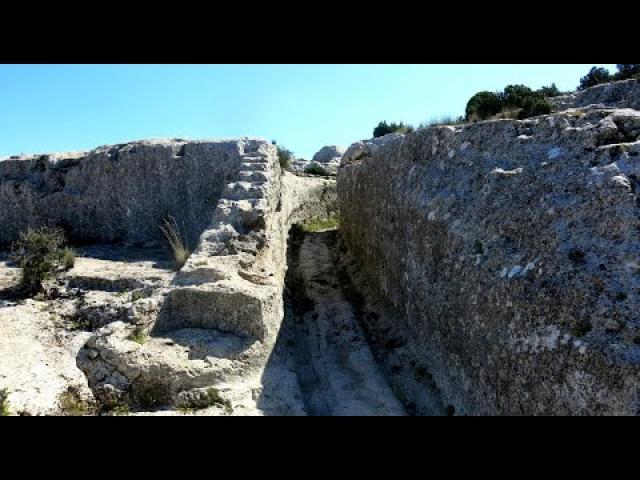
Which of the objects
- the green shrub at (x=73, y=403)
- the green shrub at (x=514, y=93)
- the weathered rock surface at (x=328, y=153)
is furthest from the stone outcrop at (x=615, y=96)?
the weathered rock surface at (x=328, y=153)

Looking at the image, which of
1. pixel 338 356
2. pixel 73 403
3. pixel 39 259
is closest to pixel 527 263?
pixel 338 356

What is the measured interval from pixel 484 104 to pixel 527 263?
450 inches

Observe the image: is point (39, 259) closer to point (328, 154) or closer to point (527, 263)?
point (527, 263)

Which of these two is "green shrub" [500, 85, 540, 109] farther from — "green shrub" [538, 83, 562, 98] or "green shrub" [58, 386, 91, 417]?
"green shrub" [58, 386, 91, 417]

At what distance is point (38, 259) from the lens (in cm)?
910

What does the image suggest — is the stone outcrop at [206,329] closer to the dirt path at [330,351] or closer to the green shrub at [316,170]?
the dirt path at [330,351]

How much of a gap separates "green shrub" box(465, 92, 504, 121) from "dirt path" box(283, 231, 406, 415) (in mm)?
6058

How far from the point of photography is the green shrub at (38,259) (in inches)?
349

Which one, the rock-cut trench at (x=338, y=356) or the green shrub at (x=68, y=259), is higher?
the green shrub at (x=68, y=259)

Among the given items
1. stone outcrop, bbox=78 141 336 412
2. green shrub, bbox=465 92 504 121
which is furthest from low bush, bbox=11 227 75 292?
green shrub, bbox=465 92 504 121

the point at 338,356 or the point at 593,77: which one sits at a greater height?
the point at 593,77

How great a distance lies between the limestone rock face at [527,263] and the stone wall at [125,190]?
444 cm
